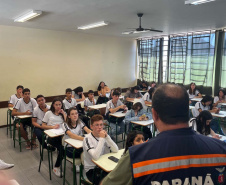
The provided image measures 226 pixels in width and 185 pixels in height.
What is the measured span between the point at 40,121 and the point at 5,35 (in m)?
3.18

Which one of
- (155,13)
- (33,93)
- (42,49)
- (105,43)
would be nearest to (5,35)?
(42,49)

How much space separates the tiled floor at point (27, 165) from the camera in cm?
320

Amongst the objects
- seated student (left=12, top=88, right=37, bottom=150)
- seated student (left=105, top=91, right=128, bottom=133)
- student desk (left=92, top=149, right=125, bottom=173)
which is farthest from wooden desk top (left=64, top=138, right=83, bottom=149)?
seated student (left=12, top=88, right=37, bottom=150)

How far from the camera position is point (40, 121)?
13.7ft

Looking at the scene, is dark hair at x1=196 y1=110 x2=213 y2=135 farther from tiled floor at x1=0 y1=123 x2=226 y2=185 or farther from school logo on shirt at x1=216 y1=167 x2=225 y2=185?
school logo on shirt at x1=216 y1=167 x2=225 y2=185

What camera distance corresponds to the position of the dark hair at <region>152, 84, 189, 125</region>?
928 millimetres

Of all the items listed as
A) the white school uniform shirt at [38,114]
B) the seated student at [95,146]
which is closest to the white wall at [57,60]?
the white school uniform shirt at [38,114]

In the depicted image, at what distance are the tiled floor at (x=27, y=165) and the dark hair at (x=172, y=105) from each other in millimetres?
2518

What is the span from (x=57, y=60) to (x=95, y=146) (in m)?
4.99

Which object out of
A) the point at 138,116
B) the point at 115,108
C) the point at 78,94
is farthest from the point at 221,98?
the point at 78,94

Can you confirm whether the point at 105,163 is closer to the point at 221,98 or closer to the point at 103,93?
the point at 103,93

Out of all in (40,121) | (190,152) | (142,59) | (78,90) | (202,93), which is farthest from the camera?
(142,59)

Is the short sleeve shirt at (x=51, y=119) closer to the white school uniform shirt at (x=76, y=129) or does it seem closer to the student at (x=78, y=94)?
the white school uniform shirt at (x=76, y=129)

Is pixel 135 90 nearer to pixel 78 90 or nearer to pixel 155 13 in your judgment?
pixel 78 90
